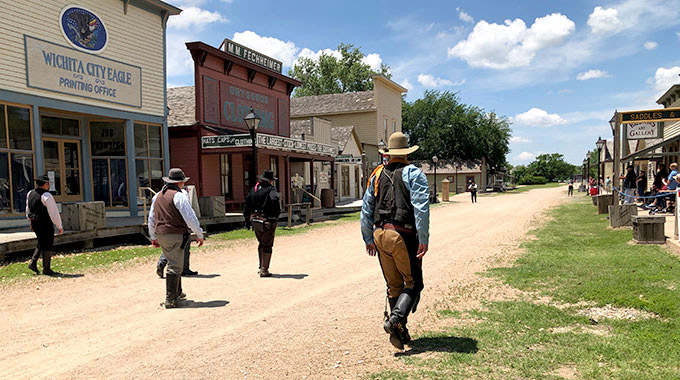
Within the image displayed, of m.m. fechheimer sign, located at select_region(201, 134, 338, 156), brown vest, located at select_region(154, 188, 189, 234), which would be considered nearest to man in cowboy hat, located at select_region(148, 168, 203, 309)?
brown vest, located at select_region(154, 188, 189, 234)

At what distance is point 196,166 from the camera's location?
1803 cm

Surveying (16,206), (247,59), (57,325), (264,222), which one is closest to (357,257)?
(264,222)

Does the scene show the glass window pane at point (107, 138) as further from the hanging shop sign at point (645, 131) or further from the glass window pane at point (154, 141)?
the hanging shop sign at point (645, 131)

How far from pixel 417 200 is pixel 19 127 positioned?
38.2ft

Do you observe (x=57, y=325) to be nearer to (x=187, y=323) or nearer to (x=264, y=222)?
(x=187, y=323)

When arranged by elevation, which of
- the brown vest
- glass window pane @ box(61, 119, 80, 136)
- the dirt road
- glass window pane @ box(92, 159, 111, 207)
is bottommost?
the dirt road

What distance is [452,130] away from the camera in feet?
185

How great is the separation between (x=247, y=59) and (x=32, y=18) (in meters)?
9.10

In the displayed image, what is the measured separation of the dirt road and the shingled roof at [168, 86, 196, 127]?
9.56 metres

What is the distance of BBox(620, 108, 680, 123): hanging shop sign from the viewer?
13.0m

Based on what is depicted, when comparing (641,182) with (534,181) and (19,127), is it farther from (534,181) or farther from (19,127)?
(534,181)

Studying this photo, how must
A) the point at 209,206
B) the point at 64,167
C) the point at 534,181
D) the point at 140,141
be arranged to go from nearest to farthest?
the point at 64,167 < the point at 209,206 < the point at 140,141 < the point at 534,181

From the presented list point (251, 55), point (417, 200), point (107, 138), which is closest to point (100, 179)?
point (107, 138)

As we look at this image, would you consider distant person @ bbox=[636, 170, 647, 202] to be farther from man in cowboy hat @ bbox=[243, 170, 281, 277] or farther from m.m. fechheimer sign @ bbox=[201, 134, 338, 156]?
man in cowboy hat @ bbox=[243, 170, 281, 277]
